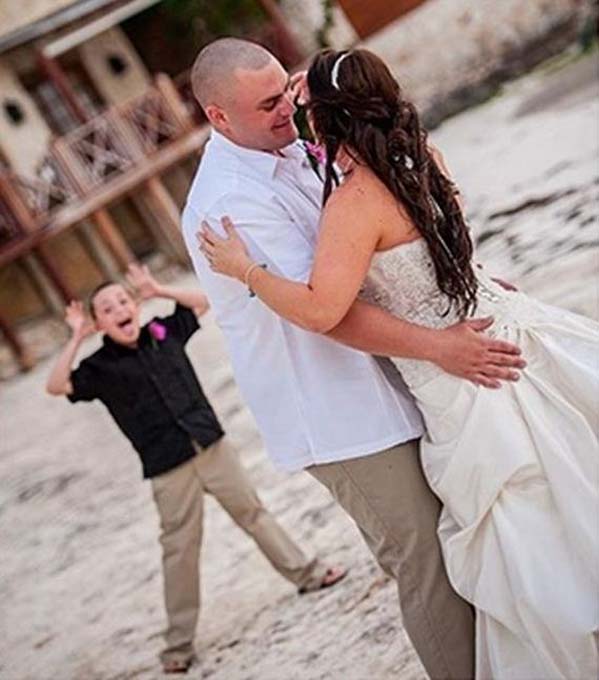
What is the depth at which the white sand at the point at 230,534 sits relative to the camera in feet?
14.0

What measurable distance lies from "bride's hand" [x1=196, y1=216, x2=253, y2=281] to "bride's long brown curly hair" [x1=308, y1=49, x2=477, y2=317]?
0.23m

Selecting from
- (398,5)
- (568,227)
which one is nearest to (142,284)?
(568,227)

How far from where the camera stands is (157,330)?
4531 millimetres

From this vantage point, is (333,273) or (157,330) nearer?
(333,273)

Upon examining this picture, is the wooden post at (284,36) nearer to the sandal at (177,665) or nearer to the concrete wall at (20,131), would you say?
the concrete wall at (20,131)

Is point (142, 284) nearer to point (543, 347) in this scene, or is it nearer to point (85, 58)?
point (543, 347)

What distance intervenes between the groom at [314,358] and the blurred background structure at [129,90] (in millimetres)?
14436

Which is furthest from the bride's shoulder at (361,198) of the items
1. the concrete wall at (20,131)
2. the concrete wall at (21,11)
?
the concrete wall at (21,11)

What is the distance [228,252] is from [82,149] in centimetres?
1538

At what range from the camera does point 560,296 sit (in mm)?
6594

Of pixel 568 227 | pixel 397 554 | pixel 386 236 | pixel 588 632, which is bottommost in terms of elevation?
pixel 568 227

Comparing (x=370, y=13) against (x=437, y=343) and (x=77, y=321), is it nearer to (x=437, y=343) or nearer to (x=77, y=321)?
(x=77, y=321)

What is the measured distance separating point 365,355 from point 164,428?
181cm

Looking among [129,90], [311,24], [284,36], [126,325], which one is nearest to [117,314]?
[126,325]
